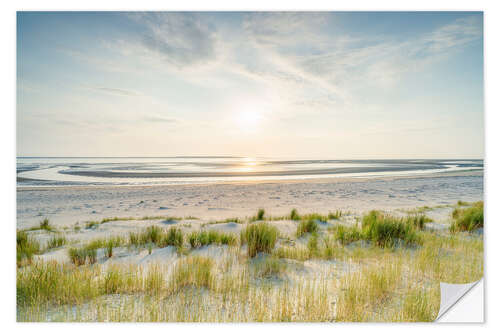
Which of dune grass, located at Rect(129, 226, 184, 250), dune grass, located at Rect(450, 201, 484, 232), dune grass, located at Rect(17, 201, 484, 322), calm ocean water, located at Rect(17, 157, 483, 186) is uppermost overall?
calm ocean water, located at Rect(17, 157, 483, 186)

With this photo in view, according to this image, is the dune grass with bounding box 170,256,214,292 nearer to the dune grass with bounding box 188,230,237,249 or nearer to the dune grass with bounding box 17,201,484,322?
the dune grass with bounding box 17,201,484,322

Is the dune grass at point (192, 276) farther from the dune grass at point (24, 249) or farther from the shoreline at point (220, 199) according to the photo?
the shoreline at point (220, 199)

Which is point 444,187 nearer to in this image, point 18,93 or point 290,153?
point 290,153

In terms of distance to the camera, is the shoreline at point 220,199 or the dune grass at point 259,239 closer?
the dune grass at point 259,239

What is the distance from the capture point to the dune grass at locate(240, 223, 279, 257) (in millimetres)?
2766

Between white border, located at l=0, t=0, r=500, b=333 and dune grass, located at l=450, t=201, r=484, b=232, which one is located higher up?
white border, located at l=0, t=0, r=500, b=333

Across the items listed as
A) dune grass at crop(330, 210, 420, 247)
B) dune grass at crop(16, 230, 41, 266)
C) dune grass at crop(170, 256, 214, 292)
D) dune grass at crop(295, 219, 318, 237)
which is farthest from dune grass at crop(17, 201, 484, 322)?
dune grass at crop(295, 219, 318, 237)

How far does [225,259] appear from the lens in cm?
261

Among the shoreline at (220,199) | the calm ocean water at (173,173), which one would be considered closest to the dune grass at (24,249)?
the calm ocean water at (173,173)

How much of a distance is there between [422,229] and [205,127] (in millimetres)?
4003

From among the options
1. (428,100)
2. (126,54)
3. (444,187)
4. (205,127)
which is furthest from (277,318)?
(444,187)

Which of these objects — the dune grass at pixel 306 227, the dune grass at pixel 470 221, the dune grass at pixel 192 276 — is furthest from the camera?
the dune grass at pixel 306 227

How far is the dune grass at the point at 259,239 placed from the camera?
277cm
